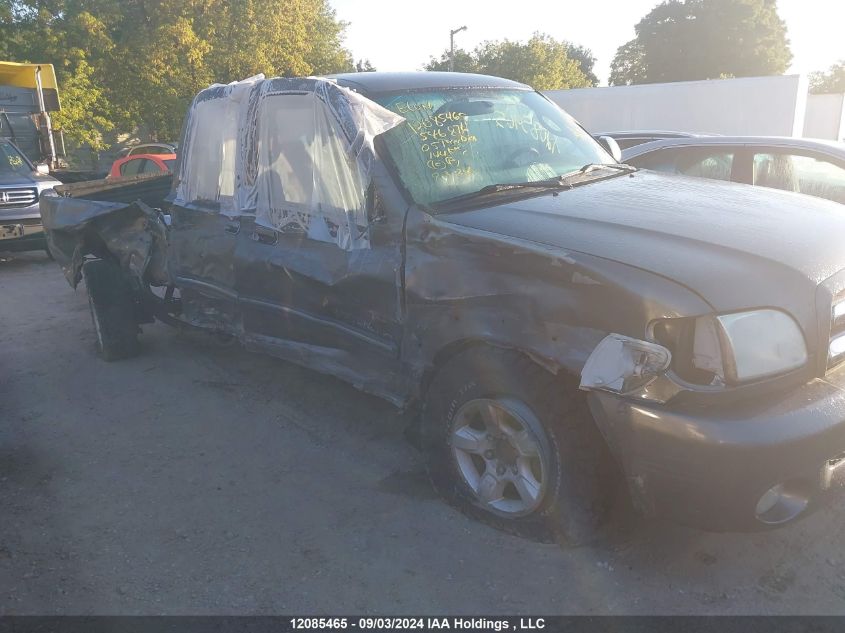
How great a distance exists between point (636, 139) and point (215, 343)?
5456mm

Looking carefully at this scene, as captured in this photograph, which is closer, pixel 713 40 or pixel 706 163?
pixel 706 163

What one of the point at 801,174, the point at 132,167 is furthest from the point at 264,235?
the point at 132,167

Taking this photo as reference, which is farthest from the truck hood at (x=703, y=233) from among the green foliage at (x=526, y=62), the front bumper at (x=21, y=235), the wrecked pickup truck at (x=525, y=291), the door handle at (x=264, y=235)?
the green foliage at (x=526, y=62)

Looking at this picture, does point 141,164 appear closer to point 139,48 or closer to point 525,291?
point 139,48

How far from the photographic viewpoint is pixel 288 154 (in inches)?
156

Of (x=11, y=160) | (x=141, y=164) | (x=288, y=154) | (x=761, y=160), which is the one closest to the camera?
(x=288, y=154)

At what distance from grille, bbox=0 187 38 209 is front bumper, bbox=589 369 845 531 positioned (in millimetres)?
10304

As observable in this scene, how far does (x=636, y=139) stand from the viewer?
845 centimetres

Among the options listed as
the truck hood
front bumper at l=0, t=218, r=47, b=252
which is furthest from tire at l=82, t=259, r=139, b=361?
front bumper at l=0, t=218, r=47, b=252

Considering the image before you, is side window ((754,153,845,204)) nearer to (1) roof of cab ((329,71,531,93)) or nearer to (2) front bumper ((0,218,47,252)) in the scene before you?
(1) roof of cab ((329,71,531,93))

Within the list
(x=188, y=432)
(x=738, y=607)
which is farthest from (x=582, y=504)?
(x=188, y=432)

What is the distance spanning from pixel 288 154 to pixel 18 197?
8.23m

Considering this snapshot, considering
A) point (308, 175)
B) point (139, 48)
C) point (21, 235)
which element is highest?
point (139, 48)

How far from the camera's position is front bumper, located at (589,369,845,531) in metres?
2.33
